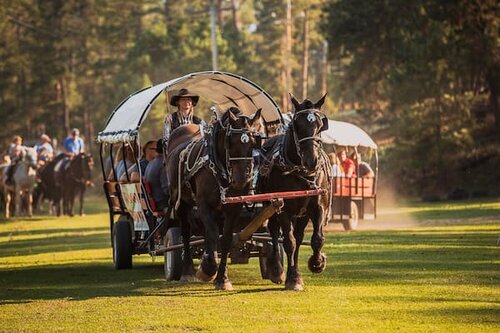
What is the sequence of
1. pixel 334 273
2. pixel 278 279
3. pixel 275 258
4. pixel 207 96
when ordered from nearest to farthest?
pixel 275 258
pixel 278 279
pixel 334 273
pixel 207 96

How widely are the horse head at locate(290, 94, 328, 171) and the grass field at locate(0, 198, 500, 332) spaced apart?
5.66ft

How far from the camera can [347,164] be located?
35156 mm

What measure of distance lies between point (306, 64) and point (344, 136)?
53.7 m

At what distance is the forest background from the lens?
5184 centimetres

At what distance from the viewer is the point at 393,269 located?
19328 mm

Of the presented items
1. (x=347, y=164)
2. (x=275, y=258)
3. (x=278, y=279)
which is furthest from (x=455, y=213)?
(x=275, y=258)

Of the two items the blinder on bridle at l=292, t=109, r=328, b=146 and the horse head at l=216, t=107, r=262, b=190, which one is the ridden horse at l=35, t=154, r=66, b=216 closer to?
the horse head at l=216, t=107, r=262, b=190

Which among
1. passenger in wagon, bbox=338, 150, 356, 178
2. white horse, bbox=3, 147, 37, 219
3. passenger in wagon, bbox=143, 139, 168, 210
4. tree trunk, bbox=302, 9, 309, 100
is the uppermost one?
tree trunk, bbox=302, 9, 309, 100

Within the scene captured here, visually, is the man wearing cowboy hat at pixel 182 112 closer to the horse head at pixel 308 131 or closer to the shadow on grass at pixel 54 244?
the horse head at pixel 308 131

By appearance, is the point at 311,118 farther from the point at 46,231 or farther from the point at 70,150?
the point at 70,150

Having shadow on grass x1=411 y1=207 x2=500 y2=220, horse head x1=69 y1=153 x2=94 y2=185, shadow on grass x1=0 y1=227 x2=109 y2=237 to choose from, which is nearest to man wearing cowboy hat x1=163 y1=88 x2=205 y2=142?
shadow on grass x1=0 y1=227 x2=109 y2=237

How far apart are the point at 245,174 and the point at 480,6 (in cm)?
3482

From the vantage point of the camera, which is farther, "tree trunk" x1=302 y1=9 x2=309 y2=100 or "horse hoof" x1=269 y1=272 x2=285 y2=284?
"tree trunk" x1=302 y1=9 x2=309 y2=100

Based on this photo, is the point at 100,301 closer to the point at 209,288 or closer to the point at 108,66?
the point at 209,288
